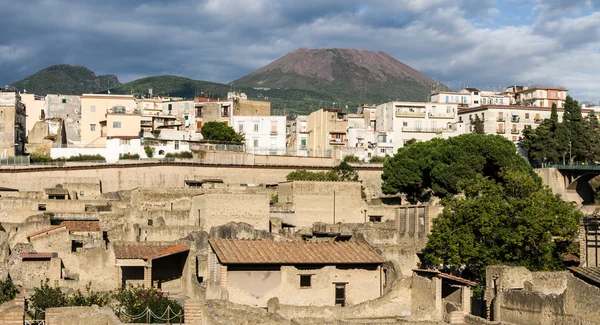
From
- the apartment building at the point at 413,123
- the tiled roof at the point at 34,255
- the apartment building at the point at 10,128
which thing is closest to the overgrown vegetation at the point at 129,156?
the apartment building at the point at 10,128

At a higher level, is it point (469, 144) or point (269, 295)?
point (469, 144)

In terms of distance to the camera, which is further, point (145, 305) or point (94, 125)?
point (94, 125)

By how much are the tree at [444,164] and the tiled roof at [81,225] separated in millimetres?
32157

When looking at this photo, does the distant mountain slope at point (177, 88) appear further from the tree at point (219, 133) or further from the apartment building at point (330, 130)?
the tree at point (219, 133)

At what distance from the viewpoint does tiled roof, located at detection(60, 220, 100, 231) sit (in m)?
48.7

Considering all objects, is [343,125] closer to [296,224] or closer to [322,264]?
[296,224]

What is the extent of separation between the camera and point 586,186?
93.1m

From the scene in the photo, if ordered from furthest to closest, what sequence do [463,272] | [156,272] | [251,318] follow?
[463,272] < [156,272] < [251,318]

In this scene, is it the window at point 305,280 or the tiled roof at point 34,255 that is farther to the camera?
the tiled roof at point 34,255

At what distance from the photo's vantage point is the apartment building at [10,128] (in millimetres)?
88344

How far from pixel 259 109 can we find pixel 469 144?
36985 millimetres

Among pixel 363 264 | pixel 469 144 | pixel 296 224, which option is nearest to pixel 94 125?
pixel 469 144

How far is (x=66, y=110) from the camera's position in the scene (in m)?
109

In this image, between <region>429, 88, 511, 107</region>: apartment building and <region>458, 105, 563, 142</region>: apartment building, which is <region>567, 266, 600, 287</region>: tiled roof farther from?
<region>429, 88, 511, 107</region>: apartment building
